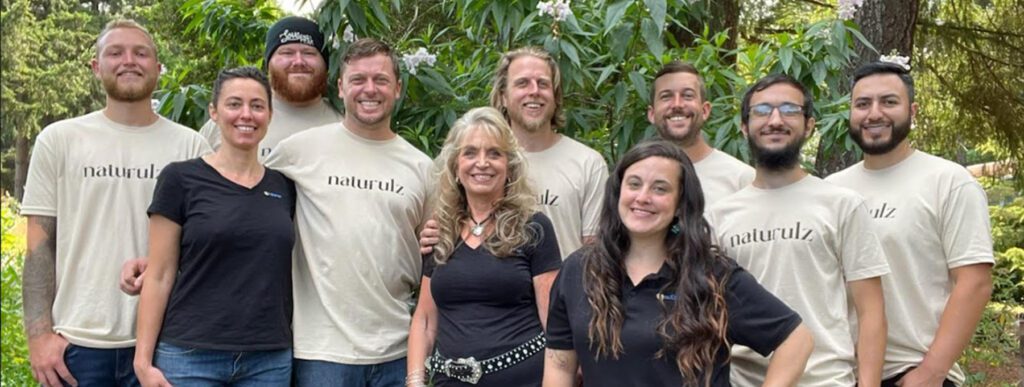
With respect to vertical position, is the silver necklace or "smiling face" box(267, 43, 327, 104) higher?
"smiling face" box(267, 43, 327, 104)

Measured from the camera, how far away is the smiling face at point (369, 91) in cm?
423

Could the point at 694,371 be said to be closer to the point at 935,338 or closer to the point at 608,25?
the point at 935,338

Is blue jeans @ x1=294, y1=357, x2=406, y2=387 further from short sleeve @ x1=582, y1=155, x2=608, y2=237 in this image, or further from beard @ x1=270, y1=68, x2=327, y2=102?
beard @ x1=270, y1=68, x2=327, y2=102

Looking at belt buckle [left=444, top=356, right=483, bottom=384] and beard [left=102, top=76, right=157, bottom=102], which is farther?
beard [left=102, top=76, right=157, bottom=102]

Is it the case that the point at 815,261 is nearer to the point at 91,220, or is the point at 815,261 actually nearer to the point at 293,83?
the point at 293,83

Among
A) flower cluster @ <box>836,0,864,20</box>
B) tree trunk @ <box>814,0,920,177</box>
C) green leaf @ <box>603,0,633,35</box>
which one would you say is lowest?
green leaf @ <box>603,0,633,35</box>

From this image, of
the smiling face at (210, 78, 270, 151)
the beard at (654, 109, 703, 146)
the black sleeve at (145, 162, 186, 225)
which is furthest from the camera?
the beard at (654, 109, 703, 146)

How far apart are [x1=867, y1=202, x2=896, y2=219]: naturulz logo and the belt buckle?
5.14 ft

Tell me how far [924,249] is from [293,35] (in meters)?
2.86

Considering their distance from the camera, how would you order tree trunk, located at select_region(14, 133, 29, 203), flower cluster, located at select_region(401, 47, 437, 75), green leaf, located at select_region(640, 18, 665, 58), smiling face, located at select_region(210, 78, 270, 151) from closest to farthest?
smiling face, located at select_region(210, 78, 270, 151) < green leaf, located at select_region(640, 18, 665, 58) < flower cluster, located at select_region(401, 47, 437, 75) < tree trunk, located at select_region(14, 133, 29, 203)

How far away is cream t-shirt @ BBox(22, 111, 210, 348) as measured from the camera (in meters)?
3.99

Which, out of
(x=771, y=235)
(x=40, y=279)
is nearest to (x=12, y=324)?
(x=40, y=279)

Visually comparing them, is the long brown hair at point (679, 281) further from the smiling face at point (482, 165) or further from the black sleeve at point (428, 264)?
the black sleeve at point (428, 264)

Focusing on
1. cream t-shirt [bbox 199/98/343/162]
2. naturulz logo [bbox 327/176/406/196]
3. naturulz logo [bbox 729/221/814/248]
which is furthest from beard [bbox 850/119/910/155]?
cream t-shirt [bbox 199/98/343/162]
